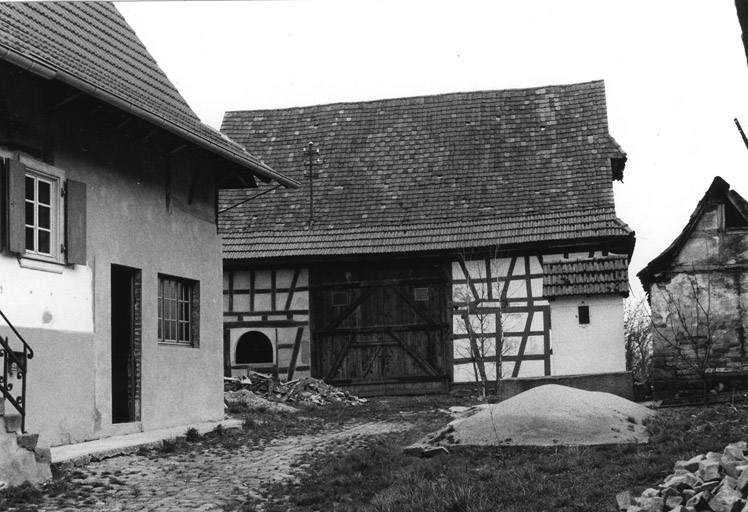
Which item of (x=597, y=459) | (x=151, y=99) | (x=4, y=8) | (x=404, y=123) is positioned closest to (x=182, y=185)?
(x=151, y=99)

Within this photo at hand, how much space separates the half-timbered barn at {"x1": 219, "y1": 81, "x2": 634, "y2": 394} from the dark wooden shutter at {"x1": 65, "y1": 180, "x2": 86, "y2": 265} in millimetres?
9516

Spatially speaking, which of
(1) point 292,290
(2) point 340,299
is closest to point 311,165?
(1) point 292,290

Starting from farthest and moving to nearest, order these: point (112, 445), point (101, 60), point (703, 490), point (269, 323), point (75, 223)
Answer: point (269, 323) < point (101, 60) < point (75, 223) < point (112, 445) < point (703, 490)

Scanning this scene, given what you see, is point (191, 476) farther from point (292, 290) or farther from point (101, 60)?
point (292, 290)

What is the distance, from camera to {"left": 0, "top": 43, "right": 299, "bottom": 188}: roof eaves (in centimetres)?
1014

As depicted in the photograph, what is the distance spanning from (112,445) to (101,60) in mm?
5245

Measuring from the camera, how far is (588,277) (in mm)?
22578

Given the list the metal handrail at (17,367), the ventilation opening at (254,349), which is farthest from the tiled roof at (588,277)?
the metal handrail at (17,367)

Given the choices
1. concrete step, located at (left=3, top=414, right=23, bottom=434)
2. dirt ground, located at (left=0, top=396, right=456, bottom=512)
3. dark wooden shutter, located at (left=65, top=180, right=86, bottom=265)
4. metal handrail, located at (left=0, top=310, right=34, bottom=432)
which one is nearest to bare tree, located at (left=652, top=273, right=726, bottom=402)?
dirt ground, located at (left=0, top=396, right=456, bottom=512)

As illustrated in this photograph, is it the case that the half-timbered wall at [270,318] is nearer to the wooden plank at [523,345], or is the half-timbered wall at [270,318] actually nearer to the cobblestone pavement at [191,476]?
the wooden plank at [523,345]

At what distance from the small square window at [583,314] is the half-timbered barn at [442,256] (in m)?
0.10

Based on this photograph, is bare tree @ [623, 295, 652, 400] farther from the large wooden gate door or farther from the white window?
the white window

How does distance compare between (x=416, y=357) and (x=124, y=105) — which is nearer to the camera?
(x=124, y=105)

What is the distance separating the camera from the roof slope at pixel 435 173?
78.9 feet
